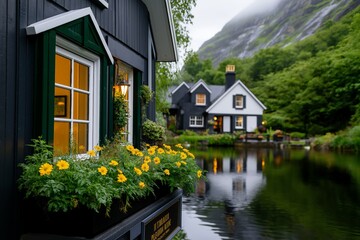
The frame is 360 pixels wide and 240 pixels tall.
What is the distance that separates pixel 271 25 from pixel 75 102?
154 meters

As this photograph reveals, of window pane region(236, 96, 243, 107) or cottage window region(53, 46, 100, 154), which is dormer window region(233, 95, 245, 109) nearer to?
window pane region(236, 96, 243, 107)

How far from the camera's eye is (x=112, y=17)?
5.96 metres

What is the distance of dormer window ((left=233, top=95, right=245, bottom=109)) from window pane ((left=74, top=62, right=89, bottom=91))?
40.9 meters

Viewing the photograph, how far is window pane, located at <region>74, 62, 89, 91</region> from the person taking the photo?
469cm

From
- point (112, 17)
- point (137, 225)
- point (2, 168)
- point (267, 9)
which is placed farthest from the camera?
point (267, 9)

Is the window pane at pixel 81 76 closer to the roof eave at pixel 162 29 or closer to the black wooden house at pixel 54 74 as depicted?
the black wooden house at pixel 54 74

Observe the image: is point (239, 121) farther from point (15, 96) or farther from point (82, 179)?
point (82, 179)

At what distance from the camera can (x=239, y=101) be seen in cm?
4547

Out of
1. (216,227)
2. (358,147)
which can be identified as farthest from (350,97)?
(216,227)

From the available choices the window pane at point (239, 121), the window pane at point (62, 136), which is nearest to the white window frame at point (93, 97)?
the window pane at point (62, 136)

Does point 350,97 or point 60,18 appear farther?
point 350,97

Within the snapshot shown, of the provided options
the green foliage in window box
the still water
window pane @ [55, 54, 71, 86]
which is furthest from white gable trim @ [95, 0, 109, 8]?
the still water

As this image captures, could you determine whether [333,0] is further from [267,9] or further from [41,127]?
[41,127]

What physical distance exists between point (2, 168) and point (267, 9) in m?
186
